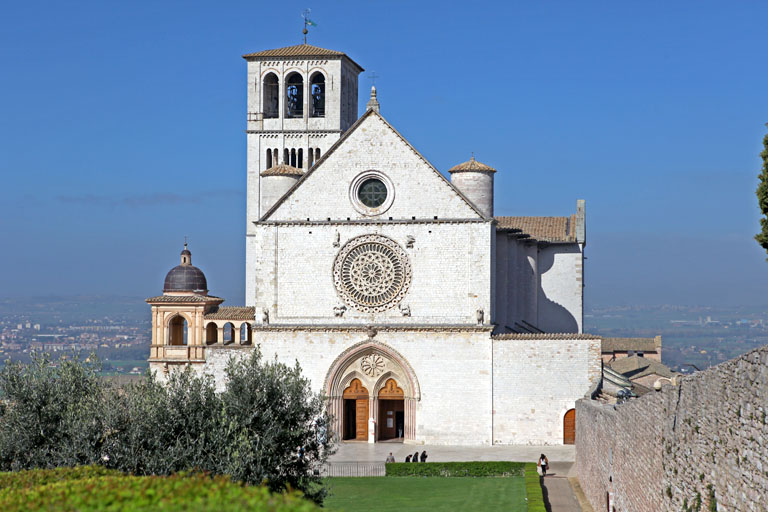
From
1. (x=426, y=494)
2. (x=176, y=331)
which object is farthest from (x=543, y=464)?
(x=176, y=331)

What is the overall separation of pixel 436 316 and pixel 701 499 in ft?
98.6

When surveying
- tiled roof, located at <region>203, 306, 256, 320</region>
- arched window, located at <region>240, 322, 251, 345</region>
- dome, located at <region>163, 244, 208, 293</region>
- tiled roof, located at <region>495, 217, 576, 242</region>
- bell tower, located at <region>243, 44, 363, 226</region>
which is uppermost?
bell tower, located at <region>243, 44, 363, 226</region>

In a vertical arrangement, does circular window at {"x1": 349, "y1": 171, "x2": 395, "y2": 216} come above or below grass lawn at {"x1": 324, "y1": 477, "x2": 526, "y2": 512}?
above

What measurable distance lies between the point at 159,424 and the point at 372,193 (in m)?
22.8

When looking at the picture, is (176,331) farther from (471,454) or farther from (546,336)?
(546,336)

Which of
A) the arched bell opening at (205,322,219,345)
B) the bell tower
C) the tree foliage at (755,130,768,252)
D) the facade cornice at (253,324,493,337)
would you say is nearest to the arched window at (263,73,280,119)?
the bell tower

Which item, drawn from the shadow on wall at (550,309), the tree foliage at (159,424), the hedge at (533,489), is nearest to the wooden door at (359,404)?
the hedge at (533,489)

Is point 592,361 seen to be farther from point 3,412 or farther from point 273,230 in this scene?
point 3,412

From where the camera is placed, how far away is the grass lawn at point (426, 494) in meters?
34.2

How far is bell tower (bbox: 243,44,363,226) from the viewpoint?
201 ft

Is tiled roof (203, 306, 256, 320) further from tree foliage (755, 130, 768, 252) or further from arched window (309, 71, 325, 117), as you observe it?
tree foliage (755, 130, 768, 252)

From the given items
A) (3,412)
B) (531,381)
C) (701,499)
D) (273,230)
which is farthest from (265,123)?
(701,499)

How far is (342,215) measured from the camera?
47.6 meters

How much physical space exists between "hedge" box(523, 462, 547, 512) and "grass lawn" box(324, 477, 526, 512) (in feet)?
0.80
